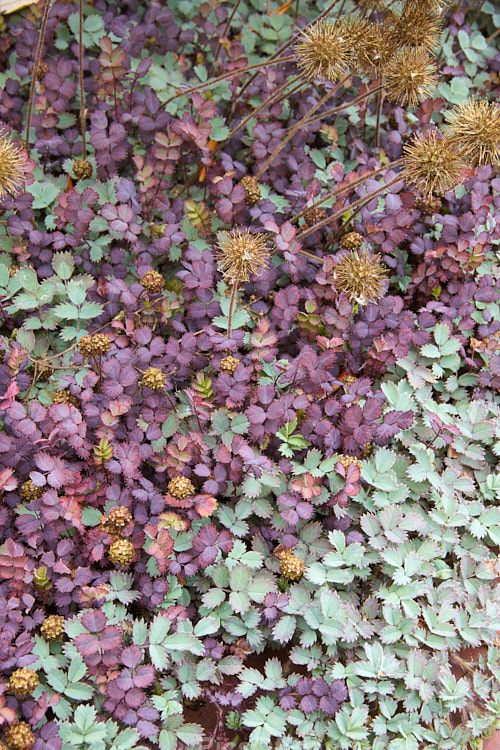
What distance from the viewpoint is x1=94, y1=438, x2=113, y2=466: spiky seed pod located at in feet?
6.31

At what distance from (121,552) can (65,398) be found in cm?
54

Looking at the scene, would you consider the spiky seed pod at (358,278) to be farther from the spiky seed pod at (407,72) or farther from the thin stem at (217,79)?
the thin stem at (217,79)

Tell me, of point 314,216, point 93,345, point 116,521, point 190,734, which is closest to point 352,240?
point 314,216

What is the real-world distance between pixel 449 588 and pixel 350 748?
0.53 m

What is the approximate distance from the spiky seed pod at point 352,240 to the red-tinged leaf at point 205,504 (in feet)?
3.48

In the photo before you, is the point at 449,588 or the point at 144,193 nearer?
the point at 449,588

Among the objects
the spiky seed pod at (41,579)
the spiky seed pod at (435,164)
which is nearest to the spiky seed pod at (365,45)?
the spiky seed pod at (435,164)

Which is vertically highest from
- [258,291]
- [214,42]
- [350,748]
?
[214,42]

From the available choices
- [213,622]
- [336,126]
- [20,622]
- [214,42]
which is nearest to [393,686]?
[213,622]

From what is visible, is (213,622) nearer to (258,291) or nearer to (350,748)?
(350,748)

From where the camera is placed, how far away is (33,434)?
1928 mm

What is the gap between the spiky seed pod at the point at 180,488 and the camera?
1.86m

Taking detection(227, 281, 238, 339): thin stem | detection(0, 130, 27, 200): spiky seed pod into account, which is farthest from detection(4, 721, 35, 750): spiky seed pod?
detection(0, 130, 27, 200): spiky seed pod

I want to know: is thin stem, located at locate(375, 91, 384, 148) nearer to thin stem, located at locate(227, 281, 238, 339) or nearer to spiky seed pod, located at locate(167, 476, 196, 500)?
thin stem, located at locate(227, 281, 238, 339)
